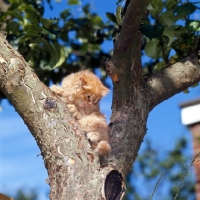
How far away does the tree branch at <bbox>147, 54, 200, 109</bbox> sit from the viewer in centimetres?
195

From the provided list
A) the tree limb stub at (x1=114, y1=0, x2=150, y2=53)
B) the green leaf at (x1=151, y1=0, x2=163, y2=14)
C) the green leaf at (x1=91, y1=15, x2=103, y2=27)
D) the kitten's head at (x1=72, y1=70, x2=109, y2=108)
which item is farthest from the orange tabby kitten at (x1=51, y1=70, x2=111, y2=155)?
the green leaf at (x1=91, y1=15, x2=103, y2=27)

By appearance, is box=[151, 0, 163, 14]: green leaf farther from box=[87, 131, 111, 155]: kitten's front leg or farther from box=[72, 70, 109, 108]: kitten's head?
box=[87, 131, 111, 155]: kitten's front leg

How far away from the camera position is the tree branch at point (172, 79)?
1.95 metres

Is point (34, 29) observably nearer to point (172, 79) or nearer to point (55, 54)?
point (55, 54)

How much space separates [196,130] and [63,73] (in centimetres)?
184

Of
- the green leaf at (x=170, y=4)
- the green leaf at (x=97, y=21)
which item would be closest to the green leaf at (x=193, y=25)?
the green leaf at (x=170, y=4)

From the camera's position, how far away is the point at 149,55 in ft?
7.26

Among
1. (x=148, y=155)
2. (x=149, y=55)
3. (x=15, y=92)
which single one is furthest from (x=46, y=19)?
(x=148, y=155)

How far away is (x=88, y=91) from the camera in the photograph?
1970 mm

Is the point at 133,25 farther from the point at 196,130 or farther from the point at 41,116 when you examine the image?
the point at 196,130

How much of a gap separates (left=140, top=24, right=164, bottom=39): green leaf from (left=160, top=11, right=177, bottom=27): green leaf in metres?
0.21

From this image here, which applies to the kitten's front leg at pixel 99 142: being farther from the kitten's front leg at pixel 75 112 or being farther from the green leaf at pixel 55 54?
the green leaf at pixel 55 54

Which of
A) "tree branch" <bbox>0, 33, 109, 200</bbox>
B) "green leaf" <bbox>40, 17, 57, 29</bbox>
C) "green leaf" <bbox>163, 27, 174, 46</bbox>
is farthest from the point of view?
"green leaf" <bbox>40, 17, 57, 29</bbox>

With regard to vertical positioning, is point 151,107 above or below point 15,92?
above
